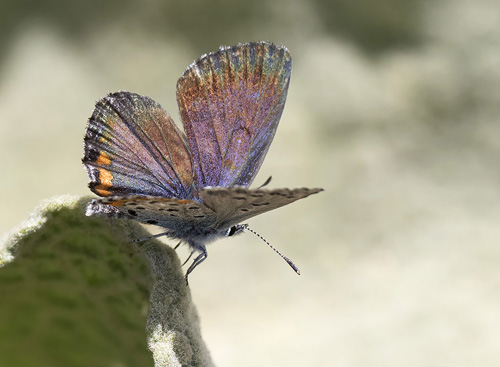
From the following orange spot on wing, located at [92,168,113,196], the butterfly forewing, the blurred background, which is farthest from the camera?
the blurred background

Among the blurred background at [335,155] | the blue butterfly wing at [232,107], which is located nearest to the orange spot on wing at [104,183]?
the blue butterfly wing at [232,107]

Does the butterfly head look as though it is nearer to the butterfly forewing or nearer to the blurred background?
the butterfly forewing

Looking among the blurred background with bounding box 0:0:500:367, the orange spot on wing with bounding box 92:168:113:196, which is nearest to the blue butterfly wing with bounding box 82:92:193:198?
the orange spot on wing with bounding box 92:168:113:196

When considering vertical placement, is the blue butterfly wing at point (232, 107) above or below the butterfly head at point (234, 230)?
above

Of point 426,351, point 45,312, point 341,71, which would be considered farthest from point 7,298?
point 341,71

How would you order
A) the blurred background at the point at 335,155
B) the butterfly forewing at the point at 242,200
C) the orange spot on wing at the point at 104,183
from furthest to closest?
the blurred background at the point at 335,155 < the orange spot on wing at the point at 104,183 < the butterfly forewing at the point at 242,200

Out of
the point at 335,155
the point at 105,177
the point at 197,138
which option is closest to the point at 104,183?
the point at 105,177

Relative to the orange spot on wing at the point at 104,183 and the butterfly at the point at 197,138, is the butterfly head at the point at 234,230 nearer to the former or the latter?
the butterfly at the point at 197,138

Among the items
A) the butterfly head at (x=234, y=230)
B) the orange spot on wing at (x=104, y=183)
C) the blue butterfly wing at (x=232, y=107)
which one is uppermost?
the blue butterfly wing at (x=232, y=107)

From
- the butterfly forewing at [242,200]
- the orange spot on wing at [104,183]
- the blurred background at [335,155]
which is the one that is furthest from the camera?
the blurred background at [335,155]
